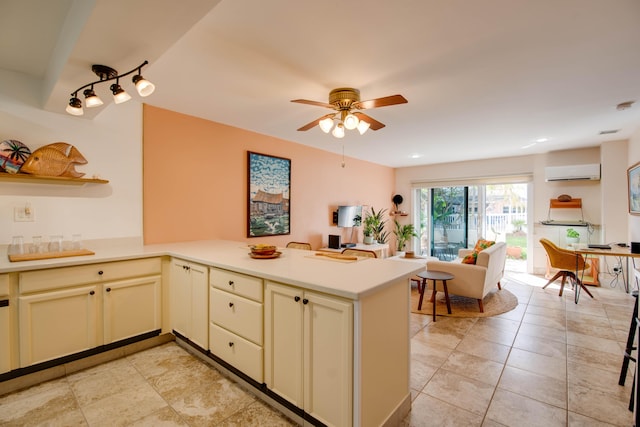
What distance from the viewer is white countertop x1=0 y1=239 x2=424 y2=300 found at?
4.98 feet

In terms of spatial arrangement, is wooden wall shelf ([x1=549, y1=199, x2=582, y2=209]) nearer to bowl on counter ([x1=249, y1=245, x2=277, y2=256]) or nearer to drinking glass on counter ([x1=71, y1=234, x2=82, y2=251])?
bowl on counter ([x1=249, y1=245, x2=277, y2=256])

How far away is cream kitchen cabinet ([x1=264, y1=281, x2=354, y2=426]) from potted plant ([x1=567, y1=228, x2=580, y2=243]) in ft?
19.6

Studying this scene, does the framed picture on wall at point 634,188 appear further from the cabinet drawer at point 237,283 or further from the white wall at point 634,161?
the cabinet drawer at point 237,283

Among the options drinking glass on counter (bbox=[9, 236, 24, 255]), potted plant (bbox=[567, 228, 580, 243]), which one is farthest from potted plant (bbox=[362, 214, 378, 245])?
drinking glass on counter (bbox=[9, 236, 24, 255])

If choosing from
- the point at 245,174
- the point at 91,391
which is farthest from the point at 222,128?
the point at 91,391

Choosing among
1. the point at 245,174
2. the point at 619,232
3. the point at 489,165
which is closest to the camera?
the point at 245,174

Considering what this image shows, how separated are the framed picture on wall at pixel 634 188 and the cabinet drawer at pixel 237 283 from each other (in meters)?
5.27

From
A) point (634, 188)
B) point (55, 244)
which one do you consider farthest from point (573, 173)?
point (55, 244)

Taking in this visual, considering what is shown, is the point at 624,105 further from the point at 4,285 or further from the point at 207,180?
the point at 4,285

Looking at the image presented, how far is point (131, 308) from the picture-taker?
2463 millimetres

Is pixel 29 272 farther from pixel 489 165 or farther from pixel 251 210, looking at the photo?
pixel 489 165

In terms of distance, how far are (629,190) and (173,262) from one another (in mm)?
6443

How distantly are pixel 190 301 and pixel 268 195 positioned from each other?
6.69ft

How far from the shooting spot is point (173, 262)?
2633 millimetres
